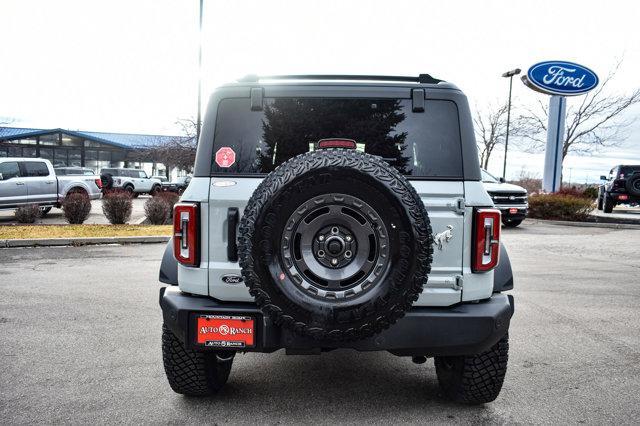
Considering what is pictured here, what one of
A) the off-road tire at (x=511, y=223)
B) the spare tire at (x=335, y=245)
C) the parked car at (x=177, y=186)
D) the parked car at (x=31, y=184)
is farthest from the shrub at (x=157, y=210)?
the parked car at (x=177, y=186)

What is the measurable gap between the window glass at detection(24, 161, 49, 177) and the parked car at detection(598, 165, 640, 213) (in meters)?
22.8

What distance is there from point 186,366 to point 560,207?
19.6 meters

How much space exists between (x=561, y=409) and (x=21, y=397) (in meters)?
3.59

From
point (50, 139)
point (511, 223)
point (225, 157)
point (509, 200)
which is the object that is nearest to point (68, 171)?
point (511, 223)

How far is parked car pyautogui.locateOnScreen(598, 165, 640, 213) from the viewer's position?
924 inches

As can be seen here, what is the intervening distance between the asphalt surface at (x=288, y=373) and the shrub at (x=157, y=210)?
329 inches

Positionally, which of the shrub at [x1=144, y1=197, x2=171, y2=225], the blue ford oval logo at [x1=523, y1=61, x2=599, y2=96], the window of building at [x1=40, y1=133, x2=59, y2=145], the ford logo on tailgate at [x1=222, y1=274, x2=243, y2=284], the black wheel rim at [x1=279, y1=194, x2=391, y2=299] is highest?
the blue ford oval logo at [x1=523, y1=61, x2=599, y2=96]

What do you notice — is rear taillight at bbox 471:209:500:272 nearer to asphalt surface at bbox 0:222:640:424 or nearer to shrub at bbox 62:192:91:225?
asphalt surface at bbox 0:222:640:424

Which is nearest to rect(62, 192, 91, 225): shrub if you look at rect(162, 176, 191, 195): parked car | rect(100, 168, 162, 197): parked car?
rect(100, 168, 162, 197): parked car

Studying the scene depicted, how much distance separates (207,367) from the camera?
364 centimetres

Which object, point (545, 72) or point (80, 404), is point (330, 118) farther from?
point (545, 72)

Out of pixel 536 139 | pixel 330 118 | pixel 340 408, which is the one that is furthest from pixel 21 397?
pixel 536 139

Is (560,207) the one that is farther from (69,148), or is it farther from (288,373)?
(69,148)

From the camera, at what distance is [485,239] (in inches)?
131
